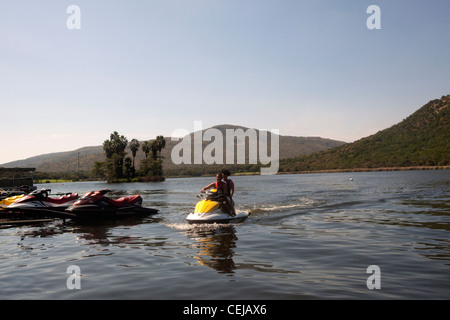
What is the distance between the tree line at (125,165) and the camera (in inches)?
4574

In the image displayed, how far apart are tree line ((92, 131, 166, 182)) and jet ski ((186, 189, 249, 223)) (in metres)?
104

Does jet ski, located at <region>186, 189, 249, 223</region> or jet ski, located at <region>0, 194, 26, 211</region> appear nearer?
jet ski, located at <region>186, 189, 249, 223</region>

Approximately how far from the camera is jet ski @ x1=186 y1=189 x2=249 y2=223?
14381mm

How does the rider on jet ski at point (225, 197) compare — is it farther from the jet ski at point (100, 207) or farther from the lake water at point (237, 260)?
the jet ski at point (100, 207)

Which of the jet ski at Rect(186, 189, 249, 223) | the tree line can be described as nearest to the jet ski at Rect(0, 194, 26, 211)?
the jet ski at Rect(186, 189, 249, 223)

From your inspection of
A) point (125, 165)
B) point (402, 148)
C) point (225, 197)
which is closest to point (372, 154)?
point (402, 148)

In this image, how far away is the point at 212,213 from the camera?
14578 mm

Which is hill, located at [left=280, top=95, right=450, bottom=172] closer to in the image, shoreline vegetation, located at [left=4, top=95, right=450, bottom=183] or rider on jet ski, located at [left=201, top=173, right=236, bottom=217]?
shoreline vegetation, located at [left=4, top=95, right=450, bottom=183]

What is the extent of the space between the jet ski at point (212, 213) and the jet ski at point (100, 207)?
5.03m

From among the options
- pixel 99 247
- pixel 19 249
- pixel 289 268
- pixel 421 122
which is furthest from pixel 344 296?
pixel 421 122

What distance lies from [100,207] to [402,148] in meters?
125

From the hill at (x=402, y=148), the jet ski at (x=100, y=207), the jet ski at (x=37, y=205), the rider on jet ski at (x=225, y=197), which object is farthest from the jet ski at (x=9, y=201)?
the hill at (x=402, y=148)
